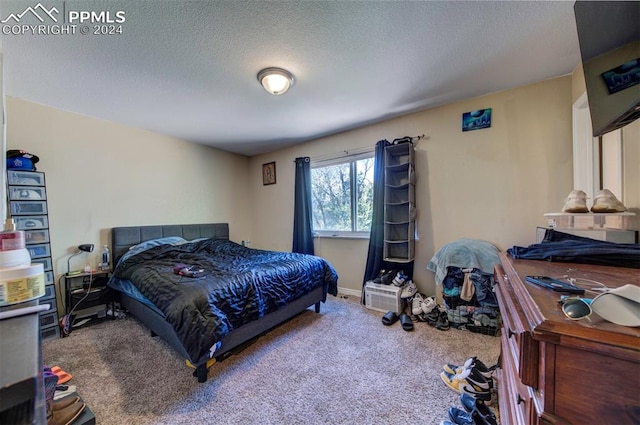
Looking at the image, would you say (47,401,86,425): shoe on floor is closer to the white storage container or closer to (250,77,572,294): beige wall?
the white storage container

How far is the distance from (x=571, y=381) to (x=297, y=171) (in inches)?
142

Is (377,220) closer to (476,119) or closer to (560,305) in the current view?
(476,119)

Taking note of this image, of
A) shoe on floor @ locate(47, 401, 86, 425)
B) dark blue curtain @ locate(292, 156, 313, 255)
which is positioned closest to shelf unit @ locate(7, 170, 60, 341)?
shoe on floor @ locate(47, 401, 86, 425)

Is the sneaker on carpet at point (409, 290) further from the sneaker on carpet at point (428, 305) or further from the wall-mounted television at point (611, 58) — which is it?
the wall-mounted television at point (611, 58)

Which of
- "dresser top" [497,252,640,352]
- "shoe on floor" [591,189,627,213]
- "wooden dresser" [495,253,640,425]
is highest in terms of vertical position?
"shoe on floor" [591,189,627,213]

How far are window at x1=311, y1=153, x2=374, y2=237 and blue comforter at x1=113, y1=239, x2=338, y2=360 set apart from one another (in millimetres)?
956

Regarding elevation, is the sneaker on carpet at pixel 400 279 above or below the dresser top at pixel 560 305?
below

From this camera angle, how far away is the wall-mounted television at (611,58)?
0.73 m

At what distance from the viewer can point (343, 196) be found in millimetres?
3611

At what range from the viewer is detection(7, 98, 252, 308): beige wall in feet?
8.30

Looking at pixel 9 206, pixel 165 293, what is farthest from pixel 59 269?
pixel 165 293

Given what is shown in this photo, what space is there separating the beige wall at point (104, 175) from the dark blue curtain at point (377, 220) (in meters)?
2.72

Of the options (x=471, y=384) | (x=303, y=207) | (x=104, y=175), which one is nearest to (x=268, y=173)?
(x=303, y=207)

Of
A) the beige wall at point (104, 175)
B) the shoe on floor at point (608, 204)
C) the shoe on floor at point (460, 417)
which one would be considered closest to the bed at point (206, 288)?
the beige wall at point (104, 175)
